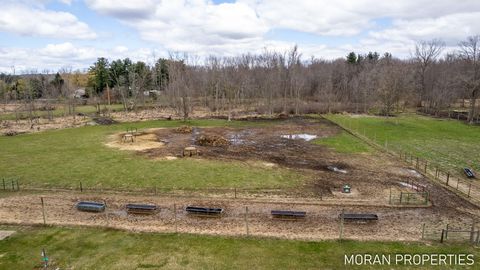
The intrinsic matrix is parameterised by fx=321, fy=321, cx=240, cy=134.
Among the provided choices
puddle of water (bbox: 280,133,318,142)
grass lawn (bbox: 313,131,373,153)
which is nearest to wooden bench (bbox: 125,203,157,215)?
grass lawn (bbox: 313,131,373,153)

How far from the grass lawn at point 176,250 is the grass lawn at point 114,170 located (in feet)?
21.5

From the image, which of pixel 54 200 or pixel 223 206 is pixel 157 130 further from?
pixel 223 206

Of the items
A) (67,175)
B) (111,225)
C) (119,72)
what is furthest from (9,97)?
(111,225)

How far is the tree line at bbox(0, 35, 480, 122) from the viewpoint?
187 ft

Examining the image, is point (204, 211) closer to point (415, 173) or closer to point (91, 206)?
point (91, 206)

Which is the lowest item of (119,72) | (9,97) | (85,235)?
(85,235)

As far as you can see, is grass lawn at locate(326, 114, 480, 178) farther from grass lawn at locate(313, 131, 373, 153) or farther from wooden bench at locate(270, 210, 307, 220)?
wooden bench at locate(270, 210, 307, 220)

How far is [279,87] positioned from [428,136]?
116 feet

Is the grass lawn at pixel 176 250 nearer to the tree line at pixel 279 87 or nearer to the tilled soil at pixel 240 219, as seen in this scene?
the tilled soil at pixel 240 219

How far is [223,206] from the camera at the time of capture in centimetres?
1731

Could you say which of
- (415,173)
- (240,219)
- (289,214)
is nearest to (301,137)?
(415,173)

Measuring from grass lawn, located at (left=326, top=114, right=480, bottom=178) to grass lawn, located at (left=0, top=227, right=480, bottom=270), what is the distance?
15933mm

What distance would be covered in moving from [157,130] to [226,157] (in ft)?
52.6

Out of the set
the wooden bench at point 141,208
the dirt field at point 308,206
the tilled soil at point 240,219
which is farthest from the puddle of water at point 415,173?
the wooden bench at point 141,208
